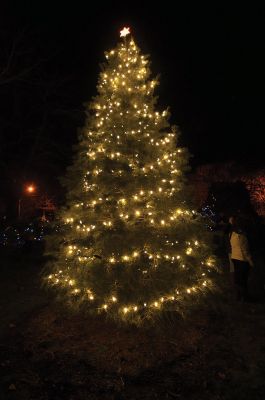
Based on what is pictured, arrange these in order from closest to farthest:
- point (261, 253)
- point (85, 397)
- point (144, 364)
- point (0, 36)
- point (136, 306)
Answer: point (85, 397) < point (144, 364) < point (136, 306) < point (261, 253) < point (0, 36)

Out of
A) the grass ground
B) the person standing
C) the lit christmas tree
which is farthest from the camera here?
the person standing

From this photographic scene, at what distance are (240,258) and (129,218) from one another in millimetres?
2737

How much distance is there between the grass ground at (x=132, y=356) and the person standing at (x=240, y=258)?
13.4 inches

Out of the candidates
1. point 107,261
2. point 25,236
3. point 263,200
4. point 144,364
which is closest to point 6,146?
point 25,236

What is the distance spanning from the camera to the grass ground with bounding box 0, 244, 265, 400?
484cm

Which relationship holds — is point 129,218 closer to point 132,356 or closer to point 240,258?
point 132,356

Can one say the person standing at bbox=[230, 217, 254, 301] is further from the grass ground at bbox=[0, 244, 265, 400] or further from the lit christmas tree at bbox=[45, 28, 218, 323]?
the lit christmas tree at bbox=[45, 28, 218, 323]

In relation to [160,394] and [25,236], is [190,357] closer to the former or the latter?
[160,394]

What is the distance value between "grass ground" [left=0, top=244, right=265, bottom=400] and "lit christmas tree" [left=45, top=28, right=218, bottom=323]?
45 cm

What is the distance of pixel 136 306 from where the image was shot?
6.55 m

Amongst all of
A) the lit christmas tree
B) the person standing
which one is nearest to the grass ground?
the person standing

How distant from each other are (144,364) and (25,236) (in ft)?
34.8

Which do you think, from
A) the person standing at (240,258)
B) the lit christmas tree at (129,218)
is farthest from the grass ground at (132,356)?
the lit christmas tree at (129,218)

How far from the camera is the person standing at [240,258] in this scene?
793cm
